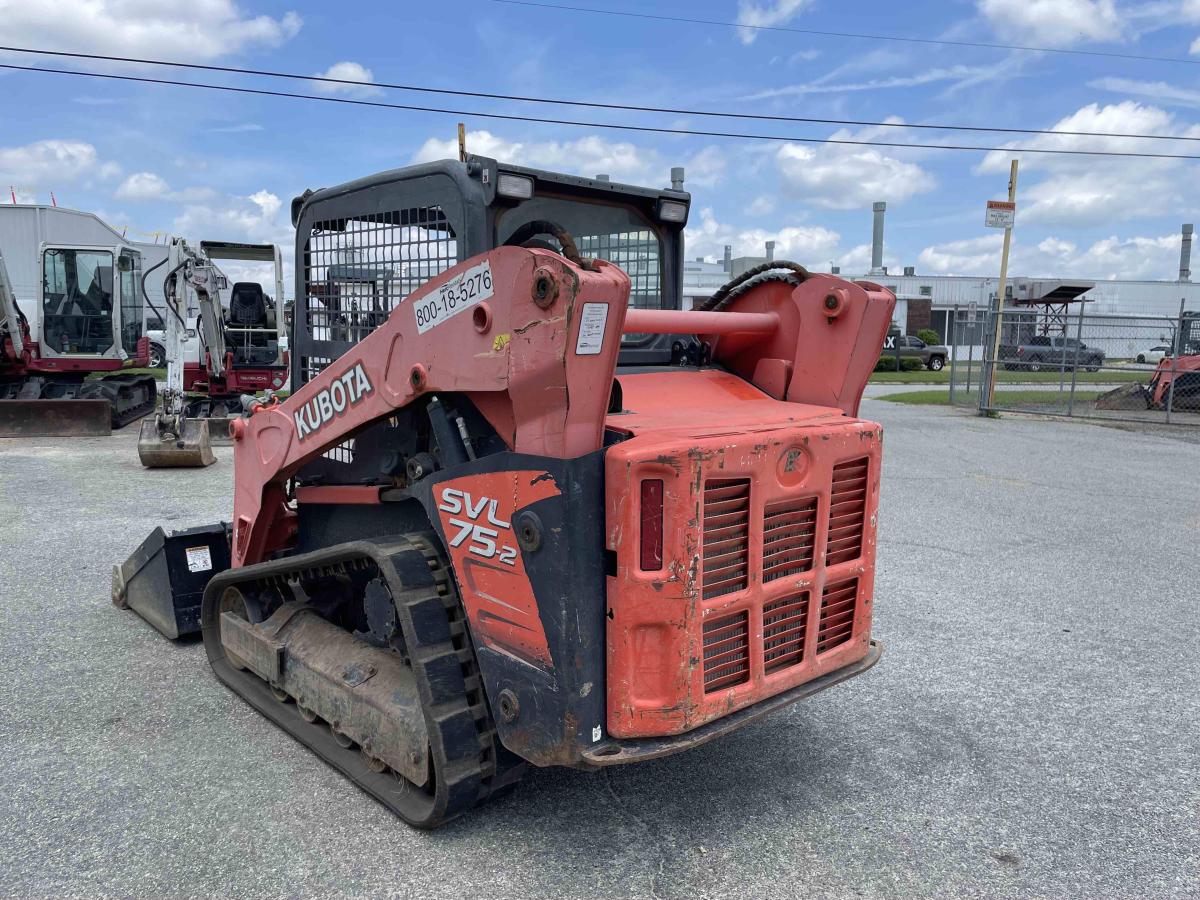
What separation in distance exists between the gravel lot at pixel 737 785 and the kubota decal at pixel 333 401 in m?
1.30

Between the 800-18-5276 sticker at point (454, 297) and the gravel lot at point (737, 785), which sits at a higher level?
the 800-18-5276 sticker at point (454, 297)

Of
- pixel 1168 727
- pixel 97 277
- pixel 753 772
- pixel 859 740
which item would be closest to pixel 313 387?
pixel 753 772

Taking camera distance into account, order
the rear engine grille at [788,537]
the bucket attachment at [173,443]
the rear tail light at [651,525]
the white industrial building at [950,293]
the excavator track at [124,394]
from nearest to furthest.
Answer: the rear tail light at [651,525]
the rear engine grille at [788,537]
the bucket attachment at [173,443]
the excavator track at [124,394]
the white industrial building at [950,293]

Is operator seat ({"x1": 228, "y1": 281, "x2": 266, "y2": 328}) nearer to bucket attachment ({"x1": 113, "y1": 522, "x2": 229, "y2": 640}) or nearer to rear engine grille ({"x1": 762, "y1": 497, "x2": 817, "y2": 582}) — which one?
bucket attachment ({"x1": 113, "y1": 522, "x2": 229, "y2": 640})

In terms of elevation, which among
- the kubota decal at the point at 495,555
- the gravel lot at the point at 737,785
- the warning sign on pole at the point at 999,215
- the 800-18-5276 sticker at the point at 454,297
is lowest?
the gravel lot at the point at 737,785

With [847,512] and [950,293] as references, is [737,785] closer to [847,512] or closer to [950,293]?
[847,512]

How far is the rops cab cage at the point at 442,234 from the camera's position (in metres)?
3.18

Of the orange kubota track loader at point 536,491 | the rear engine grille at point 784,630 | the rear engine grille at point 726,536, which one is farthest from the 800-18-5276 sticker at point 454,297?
the rear engine grille at point 784,630

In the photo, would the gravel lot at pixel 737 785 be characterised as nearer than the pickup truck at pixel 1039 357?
Yes

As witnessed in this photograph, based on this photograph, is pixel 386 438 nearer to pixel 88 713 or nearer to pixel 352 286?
pixel 352 286

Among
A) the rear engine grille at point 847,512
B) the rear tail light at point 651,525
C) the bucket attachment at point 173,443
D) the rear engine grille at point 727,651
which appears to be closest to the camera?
A: the rear tail light at point 651,525

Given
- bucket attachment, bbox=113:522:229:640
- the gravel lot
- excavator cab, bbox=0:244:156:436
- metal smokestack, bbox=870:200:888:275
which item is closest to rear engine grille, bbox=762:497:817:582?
the gravel lot

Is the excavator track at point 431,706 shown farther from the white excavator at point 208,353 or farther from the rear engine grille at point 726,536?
the white excavator at point 208,353

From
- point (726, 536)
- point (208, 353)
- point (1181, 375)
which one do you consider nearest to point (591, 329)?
point (726, 536)
